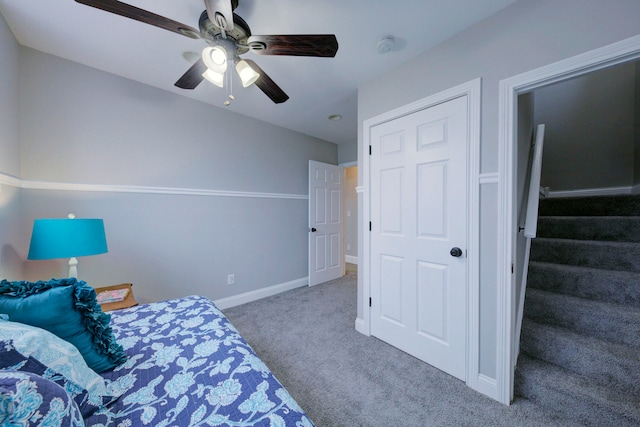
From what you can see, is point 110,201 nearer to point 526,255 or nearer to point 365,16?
point 365,16

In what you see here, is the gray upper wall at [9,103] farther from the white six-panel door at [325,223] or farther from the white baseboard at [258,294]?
the white six-panel door at [325,223]

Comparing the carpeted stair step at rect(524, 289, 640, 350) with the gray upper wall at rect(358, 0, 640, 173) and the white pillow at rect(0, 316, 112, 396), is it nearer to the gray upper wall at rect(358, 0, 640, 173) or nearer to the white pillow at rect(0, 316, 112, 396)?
the gray upper wall at rect(358, 0, 640, 173)

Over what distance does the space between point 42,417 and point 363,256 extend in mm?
2038

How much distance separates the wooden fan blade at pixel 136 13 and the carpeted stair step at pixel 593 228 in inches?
132

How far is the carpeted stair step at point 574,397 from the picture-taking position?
121 centimetres

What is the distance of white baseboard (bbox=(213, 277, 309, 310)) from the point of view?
281 cm

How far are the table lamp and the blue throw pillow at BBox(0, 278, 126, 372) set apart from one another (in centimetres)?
63

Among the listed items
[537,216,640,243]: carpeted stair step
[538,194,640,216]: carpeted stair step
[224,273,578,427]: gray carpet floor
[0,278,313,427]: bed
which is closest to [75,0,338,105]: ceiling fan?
[0,278,313,427]: bed

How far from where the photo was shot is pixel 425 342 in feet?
5.95

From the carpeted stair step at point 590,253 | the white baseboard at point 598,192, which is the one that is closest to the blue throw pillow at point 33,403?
the carpeted stair step at point 590,253

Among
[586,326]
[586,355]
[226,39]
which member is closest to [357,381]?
[586,355]

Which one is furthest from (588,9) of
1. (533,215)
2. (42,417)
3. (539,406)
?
(42,417)

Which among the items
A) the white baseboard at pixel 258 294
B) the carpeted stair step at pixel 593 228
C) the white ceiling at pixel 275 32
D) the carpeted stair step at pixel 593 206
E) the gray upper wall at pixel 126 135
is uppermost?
the white ceiling at pixel 275 32

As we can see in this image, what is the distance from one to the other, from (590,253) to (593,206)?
0.86 meters
